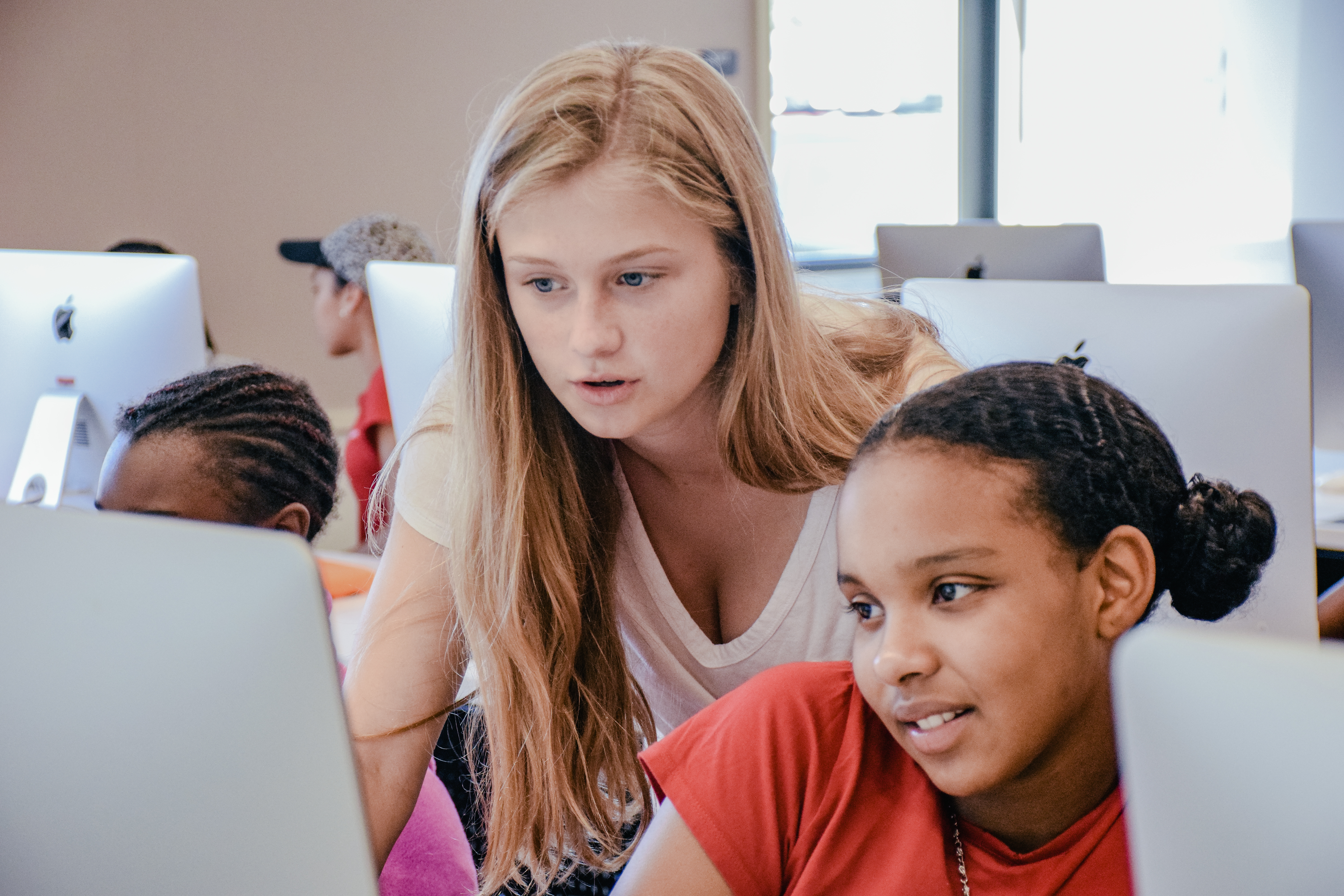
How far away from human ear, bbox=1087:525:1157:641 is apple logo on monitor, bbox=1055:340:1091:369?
1.40ft

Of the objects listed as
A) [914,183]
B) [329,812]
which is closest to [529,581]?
[329,812]

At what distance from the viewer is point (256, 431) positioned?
4.11ft

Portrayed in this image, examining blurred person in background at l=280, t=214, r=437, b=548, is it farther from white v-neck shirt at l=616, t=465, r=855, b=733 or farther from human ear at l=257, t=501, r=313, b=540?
white v-neck shirt at l=616, t=465, r=855, b=733

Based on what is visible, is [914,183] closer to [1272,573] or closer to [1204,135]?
[1204,135]

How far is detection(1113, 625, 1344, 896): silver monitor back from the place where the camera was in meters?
0.27

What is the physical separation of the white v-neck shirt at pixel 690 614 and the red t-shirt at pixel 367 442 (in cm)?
105

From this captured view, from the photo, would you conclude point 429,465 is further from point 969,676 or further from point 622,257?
point 969,676

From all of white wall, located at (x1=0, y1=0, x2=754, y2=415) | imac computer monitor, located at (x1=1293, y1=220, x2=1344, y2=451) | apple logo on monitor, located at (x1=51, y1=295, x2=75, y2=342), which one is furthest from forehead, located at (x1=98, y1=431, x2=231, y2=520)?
white wall, located at (x1=0, y1=0, x2=754, y2=415)

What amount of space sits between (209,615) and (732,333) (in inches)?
26.3

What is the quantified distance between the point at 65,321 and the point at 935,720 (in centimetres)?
133

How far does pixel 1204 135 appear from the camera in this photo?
14.0 ft

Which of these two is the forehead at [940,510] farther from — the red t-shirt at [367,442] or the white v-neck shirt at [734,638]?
the red t-shirt at [367,442]

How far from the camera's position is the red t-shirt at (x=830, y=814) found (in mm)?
698

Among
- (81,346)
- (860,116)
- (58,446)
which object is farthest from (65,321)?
(860,116)
